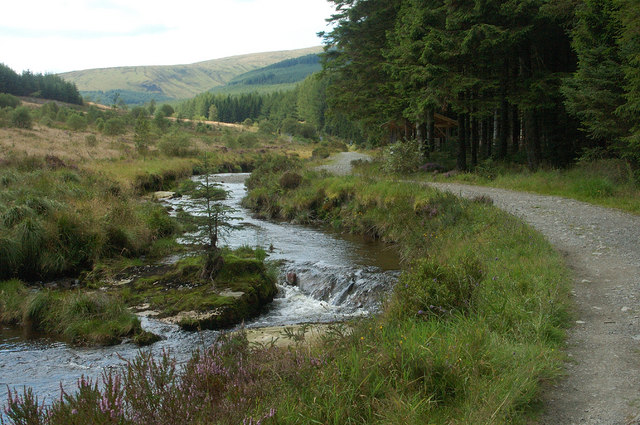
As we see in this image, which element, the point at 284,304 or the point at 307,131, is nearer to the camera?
the point at 284,304

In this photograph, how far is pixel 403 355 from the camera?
3.64 metres

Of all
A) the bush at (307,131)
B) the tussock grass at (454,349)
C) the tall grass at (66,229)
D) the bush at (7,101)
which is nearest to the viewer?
the tussock grass at (454,349)

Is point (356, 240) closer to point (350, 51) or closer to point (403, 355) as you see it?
point (403, 355)

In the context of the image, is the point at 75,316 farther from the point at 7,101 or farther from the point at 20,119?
the point at 7,101

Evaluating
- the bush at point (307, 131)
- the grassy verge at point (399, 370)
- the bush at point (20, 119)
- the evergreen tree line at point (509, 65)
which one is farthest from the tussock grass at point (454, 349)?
the bush at point (307, 131)

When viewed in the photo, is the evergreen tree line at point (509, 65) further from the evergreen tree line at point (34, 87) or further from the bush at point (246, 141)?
the evergreen tree line at point (34, 87)

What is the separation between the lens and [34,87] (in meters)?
113

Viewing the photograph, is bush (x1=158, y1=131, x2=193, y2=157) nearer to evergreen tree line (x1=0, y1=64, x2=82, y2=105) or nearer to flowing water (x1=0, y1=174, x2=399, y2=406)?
flowing water (x1=0, y1=174, x2=399, y2=406)

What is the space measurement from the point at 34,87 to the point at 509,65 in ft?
415

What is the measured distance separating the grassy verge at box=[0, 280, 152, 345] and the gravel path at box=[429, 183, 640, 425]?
5.50m

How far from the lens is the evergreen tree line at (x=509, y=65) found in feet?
42.2

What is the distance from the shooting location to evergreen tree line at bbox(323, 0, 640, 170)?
1288 cm

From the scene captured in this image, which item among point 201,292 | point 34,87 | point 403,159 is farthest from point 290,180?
point 34,87

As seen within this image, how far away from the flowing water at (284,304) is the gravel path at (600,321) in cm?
270
